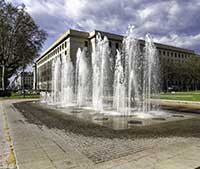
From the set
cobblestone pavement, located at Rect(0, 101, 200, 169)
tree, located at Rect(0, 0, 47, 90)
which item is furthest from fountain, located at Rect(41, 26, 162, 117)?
tree, located at Rect(0, 0, 47, 90)

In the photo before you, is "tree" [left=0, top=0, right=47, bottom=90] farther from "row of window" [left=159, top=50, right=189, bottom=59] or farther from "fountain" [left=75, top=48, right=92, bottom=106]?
"row of window" [left=159, top=50, right=189, bottom=59]

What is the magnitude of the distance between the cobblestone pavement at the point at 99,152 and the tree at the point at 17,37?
3338 cm

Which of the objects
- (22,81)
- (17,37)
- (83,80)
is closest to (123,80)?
(83,80)

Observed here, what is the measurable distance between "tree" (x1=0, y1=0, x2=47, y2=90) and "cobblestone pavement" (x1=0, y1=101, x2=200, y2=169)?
3338 cm

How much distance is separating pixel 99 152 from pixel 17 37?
36.0 metres

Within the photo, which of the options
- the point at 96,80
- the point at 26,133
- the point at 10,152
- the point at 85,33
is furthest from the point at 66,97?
the point at 85,33

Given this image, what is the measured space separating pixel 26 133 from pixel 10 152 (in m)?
2.08

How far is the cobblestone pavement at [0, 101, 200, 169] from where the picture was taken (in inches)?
157

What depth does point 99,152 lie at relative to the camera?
4.77 m

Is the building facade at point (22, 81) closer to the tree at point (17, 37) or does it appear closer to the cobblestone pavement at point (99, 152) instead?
the tree at point (17, 37)

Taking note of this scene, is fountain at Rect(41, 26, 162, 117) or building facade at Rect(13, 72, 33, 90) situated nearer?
fountain at Rect(41, 26, 162, 117)

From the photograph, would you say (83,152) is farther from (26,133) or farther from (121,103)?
(121,103)

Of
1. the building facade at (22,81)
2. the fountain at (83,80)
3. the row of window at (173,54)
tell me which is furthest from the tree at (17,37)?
the row of window at (173,54)

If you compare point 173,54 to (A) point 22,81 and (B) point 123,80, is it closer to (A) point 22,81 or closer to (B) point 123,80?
(A) point 22,81
